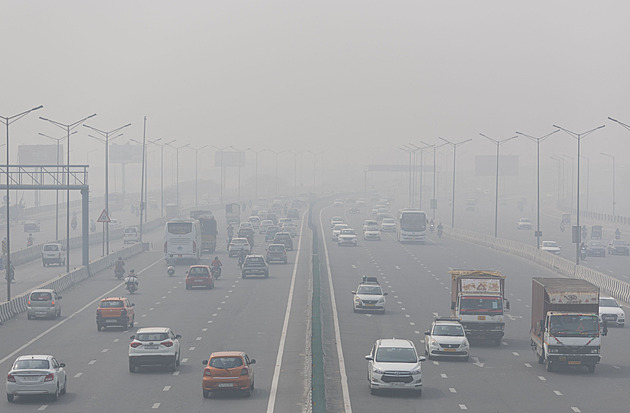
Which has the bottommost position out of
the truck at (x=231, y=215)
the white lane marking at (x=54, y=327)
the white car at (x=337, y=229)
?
the white lane marking at (x=54, y=327)

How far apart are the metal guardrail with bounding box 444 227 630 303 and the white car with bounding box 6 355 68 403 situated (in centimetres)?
3958

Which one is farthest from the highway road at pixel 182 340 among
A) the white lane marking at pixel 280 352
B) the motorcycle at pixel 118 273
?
the motorcycle at pixel 118 273

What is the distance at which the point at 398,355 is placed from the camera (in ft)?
110

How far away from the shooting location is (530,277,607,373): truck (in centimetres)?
3756

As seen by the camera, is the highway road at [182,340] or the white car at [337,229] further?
the white car at [337,229]

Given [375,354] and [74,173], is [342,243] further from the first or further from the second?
[375,354]

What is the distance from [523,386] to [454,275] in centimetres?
1273

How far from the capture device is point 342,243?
107m

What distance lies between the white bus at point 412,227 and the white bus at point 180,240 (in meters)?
30.3

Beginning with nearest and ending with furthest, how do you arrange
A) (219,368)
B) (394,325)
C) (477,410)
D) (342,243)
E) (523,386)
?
(477,410)
(219,368)
(523,386)
(394,325)
(342,243)

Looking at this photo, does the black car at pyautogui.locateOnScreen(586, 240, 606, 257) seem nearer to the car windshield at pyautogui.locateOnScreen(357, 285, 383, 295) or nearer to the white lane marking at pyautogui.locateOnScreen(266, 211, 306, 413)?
the white lane marking at pyautogui.locateOnScreen(266, 211, 306, 413)

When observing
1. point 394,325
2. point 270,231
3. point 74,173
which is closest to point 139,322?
point 394,325

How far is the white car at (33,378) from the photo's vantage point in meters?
31.6

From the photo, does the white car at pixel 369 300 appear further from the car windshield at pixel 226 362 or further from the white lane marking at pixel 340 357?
the car windshield at pixel 226 362
